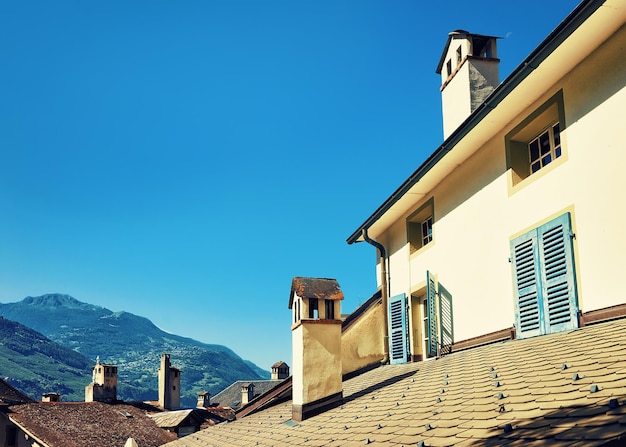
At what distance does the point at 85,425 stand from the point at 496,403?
107 ft

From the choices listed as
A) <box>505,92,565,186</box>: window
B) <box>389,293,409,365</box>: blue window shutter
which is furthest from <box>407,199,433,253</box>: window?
<box>505,92,565,186</box>: window

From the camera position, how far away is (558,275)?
25.6 ft

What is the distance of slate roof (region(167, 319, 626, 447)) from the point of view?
159 inches

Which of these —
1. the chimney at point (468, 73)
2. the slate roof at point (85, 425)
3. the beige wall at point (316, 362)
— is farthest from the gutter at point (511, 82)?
the slate roof at point (85, 425)

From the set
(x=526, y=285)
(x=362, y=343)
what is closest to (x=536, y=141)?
(x=526, y=285)

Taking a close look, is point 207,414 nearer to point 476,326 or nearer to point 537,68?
point 476,326

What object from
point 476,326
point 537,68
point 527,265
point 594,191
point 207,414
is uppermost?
point 537,68

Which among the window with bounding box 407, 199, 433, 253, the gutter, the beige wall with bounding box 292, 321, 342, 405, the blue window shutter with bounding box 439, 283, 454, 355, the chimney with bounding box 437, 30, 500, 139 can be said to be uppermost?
the chimney with bounding box 437, 30, 500, 139

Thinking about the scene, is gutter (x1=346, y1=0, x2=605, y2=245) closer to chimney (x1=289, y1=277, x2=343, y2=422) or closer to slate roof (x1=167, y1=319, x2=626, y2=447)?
chimney (x1=289, y1=277, x2=343, y2=422)

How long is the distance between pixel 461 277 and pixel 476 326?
35.7 inches

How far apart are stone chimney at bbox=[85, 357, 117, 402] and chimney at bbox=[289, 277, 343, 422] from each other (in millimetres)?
32882

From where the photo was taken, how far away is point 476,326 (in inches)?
394

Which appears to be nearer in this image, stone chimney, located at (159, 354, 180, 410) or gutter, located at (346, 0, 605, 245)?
gutter, located at (346, 0, 605, 245)

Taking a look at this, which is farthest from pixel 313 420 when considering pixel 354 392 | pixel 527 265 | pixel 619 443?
pixel 619 443
